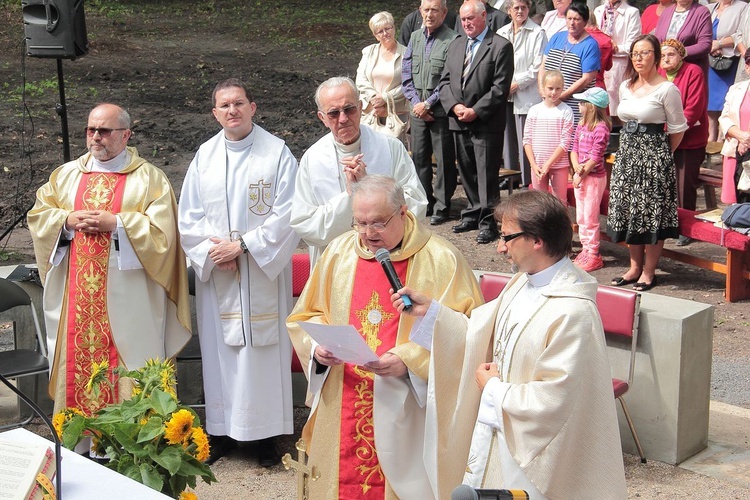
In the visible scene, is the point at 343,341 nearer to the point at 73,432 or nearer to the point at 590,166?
the point at 73,432

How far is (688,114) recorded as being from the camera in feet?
29.4

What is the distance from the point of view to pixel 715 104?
11484 mm

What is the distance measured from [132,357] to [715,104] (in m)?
7.96

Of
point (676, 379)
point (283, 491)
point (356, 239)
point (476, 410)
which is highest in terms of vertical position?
point (356, 239)

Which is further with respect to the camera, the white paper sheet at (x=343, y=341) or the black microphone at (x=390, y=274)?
the white paper sheet at (x=343, y=341)

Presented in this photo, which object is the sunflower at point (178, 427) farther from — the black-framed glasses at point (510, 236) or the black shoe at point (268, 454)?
the black shoe at point (268, 454)

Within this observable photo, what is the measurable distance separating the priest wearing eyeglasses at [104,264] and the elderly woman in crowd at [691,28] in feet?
22.2

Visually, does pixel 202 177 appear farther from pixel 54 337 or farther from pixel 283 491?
pixel 283 491

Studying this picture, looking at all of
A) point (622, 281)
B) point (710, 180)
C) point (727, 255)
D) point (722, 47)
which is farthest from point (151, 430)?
point (722, 47)

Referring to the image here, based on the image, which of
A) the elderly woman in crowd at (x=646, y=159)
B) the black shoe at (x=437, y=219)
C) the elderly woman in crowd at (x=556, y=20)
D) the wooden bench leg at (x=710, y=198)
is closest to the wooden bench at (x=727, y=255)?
the elderly woman in crowd at (x=646, y=159)

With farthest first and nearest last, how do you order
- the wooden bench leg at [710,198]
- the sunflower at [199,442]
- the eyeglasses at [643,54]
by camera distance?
the wooden bench leg at [710,198], the eyeglasses at [643,54], the sunflower at [199,442]

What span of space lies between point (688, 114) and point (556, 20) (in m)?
2.58

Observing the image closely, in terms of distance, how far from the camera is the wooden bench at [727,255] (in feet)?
25.9

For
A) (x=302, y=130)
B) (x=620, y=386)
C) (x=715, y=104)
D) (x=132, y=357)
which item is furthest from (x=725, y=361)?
(x=302, y=130)
